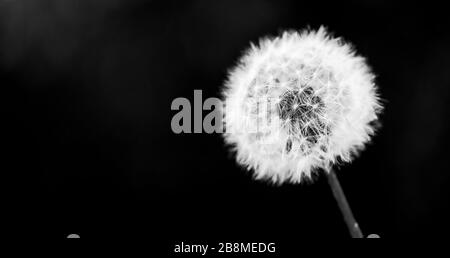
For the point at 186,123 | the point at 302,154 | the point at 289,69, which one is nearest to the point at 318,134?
the point at 302,154

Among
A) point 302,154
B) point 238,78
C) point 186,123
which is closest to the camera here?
point 302,154

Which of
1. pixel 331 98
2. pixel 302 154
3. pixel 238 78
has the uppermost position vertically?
pixel 238 78

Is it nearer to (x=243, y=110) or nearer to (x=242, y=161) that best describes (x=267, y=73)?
(x=243, y=110)

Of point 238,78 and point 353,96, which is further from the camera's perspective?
point 238,78

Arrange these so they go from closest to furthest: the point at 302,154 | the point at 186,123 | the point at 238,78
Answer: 1. the point at 302,154
2. the point at 238,78
3. the point at 186,123

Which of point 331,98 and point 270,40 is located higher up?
point 270,40
